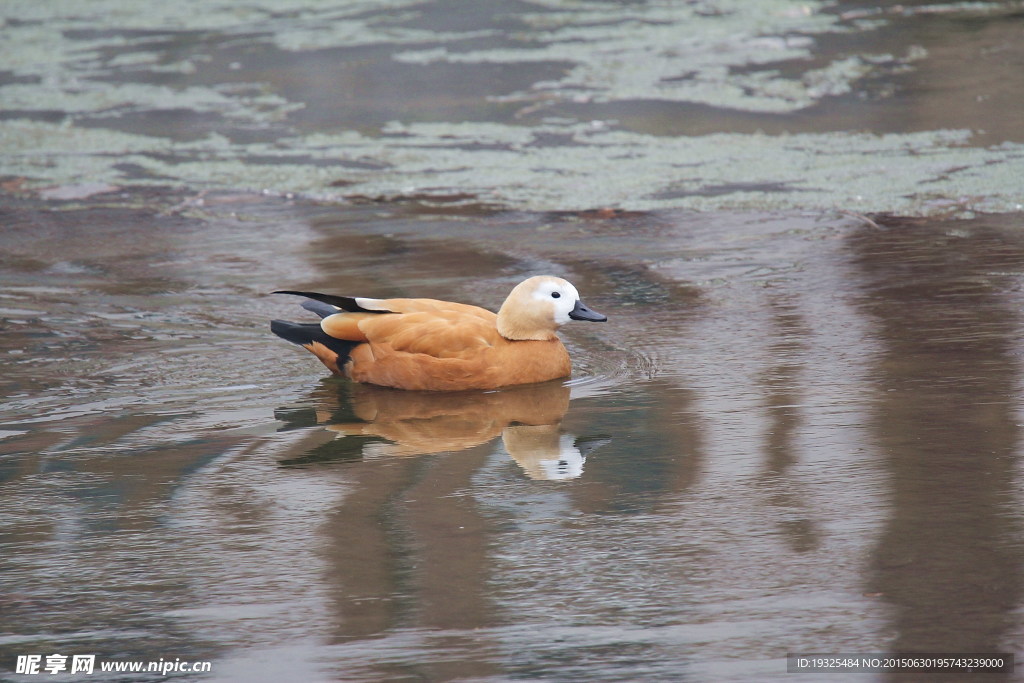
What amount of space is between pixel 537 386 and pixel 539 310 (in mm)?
332

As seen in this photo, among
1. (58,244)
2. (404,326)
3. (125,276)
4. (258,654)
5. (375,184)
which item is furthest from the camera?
(375,184)

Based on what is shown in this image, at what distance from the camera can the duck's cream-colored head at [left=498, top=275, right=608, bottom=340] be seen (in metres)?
6.06

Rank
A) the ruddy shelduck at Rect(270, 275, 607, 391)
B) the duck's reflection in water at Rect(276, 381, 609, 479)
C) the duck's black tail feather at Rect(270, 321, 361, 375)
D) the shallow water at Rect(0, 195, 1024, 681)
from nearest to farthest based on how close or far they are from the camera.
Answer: the shallow water at Rect(0, 195, 1024, 681) → the duck's reflection in water at Rect(276, 381, 609, 479) → the ruddy shelduck at Rect(270, 275, 607, 391) → the duck's black tail feather at Rect(270, 321, 361, 375)

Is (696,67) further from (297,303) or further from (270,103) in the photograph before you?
(297,303)

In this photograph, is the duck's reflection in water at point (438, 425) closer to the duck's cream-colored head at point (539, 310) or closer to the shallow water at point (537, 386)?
the shallow water at point (537, 386)

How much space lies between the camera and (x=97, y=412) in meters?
5.75

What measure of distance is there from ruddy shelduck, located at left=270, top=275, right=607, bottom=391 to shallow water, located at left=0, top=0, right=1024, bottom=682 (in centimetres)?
15

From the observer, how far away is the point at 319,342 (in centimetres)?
627

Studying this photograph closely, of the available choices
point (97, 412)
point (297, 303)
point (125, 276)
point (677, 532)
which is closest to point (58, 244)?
point (125, 276)

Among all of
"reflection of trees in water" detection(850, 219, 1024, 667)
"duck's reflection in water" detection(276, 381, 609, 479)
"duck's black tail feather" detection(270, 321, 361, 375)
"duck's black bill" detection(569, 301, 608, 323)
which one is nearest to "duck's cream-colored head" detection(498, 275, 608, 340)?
"duck's black bill" detection(569, 301, 608, 323)

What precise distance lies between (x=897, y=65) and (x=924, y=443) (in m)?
8.92

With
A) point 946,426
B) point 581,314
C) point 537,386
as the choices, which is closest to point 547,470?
point 537,386

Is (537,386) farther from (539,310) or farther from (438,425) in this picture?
(438,425)

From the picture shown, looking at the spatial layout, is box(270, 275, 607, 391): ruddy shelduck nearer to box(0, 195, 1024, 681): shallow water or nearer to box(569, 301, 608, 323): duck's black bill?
box(569, 301, 608, 323): duck's black bill
